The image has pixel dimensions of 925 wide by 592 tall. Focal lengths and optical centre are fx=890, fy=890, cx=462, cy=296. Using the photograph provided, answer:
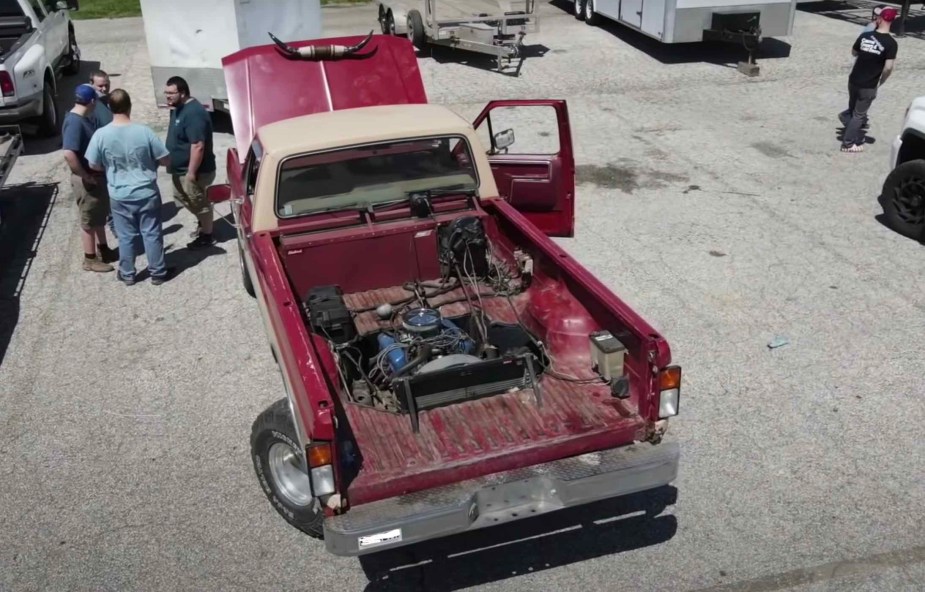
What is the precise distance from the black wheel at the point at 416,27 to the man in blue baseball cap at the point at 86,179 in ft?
27.8

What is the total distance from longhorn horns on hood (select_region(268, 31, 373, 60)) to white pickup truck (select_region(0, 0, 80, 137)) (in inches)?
182

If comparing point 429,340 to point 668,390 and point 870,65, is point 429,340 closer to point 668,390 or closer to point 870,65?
point 668,390

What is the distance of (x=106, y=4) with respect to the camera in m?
22.0

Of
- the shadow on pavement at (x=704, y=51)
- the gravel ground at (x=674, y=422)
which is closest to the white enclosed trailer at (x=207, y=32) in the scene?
the gravel ground at (x=674, y=422)

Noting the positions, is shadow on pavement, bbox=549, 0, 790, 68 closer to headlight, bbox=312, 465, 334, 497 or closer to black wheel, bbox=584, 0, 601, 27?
black wheel, bbox=584, 0, 601, 27

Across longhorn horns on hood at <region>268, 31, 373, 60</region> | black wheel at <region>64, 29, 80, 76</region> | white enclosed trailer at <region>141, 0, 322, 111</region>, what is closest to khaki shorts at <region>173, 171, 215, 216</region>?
longhorn horns on hood at <region>268, 31, 373, 60</region>

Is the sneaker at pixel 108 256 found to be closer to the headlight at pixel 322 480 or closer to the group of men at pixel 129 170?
the group of men at pixel 129 170

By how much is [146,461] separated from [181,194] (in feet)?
11.2

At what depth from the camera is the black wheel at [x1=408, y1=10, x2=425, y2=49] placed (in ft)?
50.6

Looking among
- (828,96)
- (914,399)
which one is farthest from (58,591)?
(828,96)

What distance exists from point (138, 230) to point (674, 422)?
4814 mm

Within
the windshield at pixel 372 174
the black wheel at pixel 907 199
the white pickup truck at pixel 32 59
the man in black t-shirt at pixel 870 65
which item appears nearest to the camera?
the windshield at pixel 372 174

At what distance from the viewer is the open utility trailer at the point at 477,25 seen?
14.6m

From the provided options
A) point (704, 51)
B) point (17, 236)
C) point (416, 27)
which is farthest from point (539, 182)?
point (704, 51)
